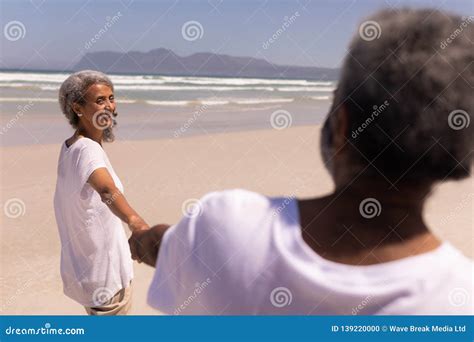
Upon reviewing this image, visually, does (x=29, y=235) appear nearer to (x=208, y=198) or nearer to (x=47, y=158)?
(x=47, y=158)

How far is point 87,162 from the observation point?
2.31m

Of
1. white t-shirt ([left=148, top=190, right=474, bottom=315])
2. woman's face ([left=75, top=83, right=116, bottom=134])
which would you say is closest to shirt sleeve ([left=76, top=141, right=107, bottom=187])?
woman's face ([left=75, top=83, right=116, bottom=134])

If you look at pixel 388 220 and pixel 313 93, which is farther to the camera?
pixel 313 93

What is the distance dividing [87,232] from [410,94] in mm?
1719

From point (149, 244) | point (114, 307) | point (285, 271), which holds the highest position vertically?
point (285, 271)

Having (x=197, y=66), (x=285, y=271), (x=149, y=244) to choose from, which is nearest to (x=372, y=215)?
(x=285, y=271)

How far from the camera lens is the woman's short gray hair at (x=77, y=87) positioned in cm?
249

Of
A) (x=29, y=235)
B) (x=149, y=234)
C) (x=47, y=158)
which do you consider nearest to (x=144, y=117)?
(x=47, y=158)

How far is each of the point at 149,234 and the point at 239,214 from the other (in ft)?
0.82

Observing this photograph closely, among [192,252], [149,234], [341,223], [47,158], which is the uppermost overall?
[341,223]

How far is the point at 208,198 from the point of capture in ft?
3.51

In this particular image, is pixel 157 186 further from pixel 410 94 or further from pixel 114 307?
pixel 410 94

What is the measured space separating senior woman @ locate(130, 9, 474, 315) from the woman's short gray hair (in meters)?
1.55

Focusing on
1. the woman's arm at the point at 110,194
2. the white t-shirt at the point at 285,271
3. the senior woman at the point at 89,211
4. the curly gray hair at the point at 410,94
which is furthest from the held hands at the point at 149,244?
the senior woman at the point at 89,211
